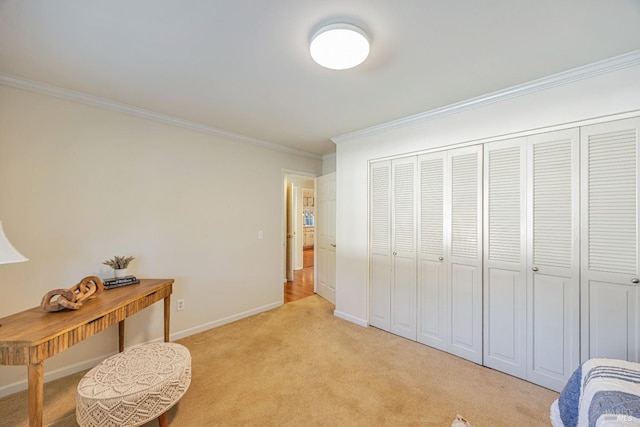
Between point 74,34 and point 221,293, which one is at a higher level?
point 74,34

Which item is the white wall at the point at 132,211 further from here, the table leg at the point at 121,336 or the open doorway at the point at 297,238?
the open doorway at the point at 297,238

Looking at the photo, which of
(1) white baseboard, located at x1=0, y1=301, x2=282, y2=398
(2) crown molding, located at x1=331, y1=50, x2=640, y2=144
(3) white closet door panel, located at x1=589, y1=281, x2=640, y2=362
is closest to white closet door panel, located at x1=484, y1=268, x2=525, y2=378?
(3) white closet door panel, located at x1=589, y1=281, x2=640, y2=362

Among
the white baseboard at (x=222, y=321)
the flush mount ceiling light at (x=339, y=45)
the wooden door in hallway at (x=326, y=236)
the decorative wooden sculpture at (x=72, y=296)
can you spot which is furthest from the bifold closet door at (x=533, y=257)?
the decorative wooden sculpture at (x=72, y=296)

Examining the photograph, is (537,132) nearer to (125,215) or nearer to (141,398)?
(141,398)

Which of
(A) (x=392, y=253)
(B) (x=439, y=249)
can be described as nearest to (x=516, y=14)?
(B) (x=439, y=249)

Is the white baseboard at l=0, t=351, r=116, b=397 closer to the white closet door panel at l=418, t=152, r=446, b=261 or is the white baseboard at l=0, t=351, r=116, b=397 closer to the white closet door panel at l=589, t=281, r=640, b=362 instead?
the white closet door panel at l=418, t=152, r=446, b=261

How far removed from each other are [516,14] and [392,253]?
87.1 inches

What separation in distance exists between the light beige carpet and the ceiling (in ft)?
7.77

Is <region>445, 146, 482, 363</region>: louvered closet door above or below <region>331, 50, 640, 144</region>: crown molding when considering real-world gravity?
below

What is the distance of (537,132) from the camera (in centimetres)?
207

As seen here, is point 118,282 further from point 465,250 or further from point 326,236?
point 465,250

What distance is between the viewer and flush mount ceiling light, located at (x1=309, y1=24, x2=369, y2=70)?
Result: 1.40 m

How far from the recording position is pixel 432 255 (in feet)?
8.71

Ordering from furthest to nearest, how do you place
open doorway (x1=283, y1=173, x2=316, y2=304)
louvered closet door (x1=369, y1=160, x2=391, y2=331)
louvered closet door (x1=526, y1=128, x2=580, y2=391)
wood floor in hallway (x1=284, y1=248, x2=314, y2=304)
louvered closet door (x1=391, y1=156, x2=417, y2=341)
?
open doorway (x1=283, y1=173, x2=316, y2=304), wood floor in hallway (x1=284, y1=248, x2=314, y2=304), louvered closet door (x1=369, y1=160, x2=391, y2=331), louvered closet door (x1=391, y1=156, x2=417, y2=341), louvered closet door (x1=526, y1=128, x2=580, y2=391)
